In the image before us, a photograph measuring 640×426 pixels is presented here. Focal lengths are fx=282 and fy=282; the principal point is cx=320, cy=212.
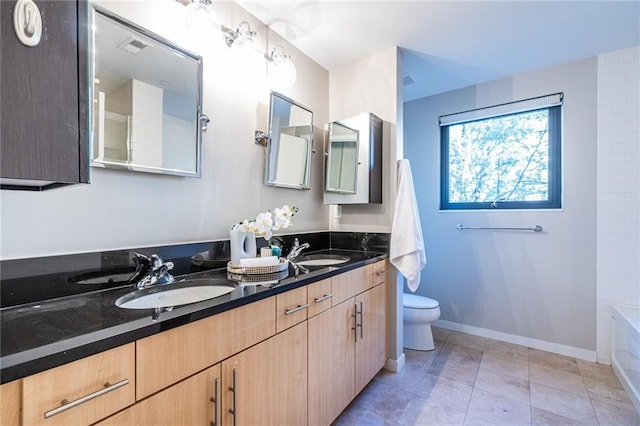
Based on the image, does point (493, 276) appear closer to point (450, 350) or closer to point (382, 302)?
point (450, 350)

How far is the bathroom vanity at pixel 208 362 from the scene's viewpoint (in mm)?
568

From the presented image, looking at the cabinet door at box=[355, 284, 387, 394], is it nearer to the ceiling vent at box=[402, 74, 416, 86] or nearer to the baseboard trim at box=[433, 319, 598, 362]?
the baseboard trim at box=[433, 319, 598, 362]

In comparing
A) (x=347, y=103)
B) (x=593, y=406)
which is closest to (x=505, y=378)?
(x=593, y=406)

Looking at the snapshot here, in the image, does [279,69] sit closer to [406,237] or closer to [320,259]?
[320,259]

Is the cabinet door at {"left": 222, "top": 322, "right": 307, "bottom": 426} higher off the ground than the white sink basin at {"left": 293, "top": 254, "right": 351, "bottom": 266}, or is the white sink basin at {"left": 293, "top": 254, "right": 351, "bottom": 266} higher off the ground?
the white sink basin at {"left": 293, "top": 254, "right": 351, "bottom": 266}

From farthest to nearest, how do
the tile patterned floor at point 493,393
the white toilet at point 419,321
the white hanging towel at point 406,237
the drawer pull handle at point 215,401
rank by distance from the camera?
1. the white toilet at point 419,321
2. the white hanging towel at point 406,237
3. the tile patterned floor at point 493,393
4. the drawer pull handle at point 215,401

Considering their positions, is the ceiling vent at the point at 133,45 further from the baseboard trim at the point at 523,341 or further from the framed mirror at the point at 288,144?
the baseboard trim at the point at 523,341

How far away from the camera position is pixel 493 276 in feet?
8.46

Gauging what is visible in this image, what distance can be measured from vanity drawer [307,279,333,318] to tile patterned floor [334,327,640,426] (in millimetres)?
726

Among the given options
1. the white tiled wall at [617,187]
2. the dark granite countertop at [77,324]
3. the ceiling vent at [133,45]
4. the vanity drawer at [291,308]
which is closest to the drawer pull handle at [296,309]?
the vanity drawer at [291,308]

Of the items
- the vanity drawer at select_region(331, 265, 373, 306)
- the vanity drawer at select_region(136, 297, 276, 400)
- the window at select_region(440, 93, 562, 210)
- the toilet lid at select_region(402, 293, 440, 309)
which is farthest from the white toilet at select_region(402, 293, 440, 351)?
the vanity drawer at select_region(136, 297, 276, 400)

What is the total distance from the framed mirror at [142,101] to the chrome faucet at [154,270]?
37 cm

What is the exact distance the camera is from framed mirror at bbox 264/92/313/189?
70.8 inches

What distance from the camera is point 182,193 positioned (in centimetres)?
135
